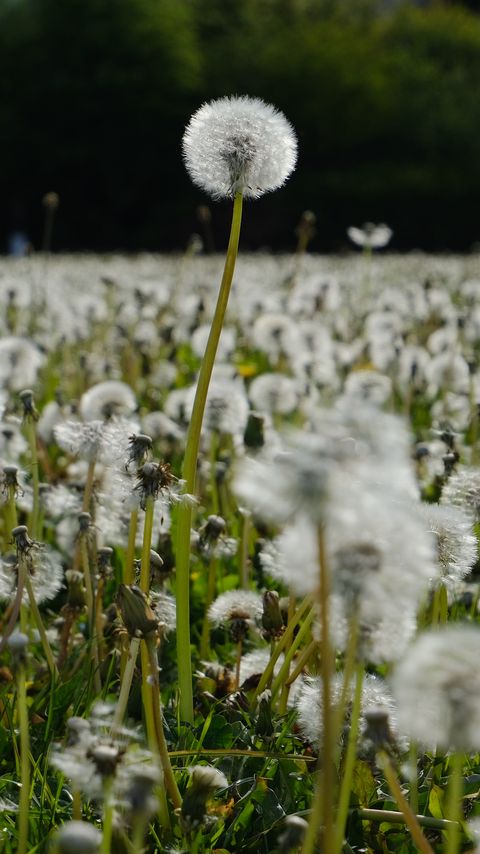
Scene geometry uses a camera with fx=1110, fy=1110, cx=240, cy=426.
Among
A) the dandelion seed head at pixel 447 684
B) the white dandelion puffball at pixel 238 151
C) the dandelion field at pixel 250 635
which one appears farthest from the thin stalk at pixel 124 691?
the white dandelion puffball at pixel 238 151

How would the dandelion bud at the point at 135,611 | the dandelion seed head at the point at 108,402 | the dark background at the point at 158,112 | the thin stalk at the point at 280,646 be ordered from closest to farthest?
the dandelion bud at the point at 135,611
the thin stalk at the point at 280,646
the dandelion seed head at the point at 108,402
the dark background at the point at 158,112

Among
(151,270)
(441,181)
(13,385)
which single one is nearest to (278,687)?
(13,385)

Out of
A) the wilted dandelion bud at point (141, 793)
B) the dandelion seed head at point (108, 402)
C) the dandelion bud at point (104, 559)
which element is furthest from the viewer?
the dandelion seed head at point (108, 402)

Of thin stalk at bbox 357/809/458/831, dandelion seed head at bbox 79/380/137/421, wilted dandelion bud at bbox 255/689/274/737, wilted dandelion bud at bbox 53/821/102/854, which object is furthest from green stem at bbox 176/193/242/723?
dandelion seed head at bbox 79/380/137/421

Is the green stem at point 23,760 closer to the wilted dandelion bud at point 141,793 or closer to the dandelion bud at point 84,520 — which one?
the wilted dandelion bud at point 141,793

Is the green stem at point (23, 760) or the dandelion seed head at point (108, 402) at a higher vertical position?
the dandelion seed head at point (108, 402)
